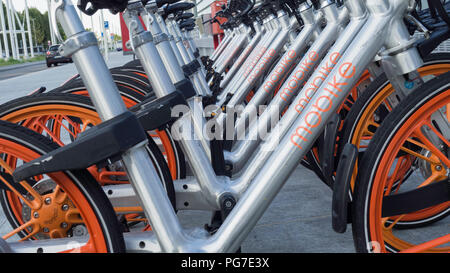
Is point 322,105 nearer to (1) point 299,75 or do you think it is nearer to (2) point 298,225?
(1) point 299,75

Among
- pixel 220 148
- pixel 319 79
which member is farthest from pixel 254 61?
pixel 319 79

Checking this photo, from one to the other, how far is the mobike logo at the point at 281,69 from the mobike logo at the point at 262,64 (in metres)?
0.51

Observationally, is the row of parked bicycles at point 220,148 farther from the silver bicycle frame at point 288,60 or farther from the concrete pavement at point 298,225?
the silver bicycle frame at point 288,60

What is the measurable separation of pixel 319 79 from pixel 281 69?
1200 millimetres

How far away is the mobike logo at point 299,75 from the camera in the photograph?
244 centimetres

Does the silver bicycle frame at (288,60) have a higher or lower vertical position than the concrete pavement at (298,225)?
higher

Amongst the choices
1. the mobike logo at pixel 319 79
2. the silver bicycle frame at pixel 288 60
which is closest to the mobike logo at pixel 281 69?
the silver bicycle frame at pixel 288 60

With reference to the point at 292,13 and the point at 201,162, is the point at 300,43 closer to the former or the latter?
the point at 292,13

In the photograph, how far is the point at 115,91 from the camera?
4.50 feet

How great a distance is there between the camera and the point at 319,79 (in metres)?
1.68

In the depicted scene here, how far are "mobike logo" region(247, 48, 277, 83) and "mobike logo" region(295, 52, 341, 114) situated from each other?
1704mm

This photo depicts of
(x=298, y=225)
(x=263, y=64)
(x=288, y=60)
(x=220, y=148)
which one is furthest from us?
(x=263, y=64)

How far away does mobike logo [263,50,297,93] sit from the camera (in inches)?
113

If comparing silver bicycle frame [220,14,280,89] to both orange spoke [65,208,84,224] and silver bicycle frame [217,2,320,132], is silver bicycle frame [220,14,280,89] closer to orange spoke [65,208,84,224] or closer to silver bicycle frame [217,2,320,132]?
silver bicycle frame [217,2,320,132]
